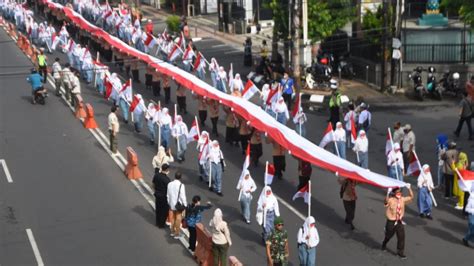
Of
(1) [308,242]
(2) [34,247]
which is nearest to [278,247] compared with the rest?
(1) [308,242]

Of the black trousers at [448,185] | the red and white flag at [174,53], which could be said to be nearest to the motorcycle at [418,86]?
the red and white flag at [174,53]

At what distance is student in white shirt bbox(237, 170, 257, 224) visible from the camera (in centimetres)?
2016

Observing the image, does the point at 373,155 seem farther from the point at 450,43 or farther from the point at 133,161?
the point at 450,43

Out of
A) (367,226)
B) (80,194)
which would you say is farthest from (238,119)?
(367,226)

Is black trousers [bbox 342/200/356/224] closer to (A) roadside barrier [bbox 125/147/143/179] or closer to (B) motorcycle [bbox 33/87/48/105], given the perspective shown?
(A) roadside barrier [bbox 125/147/143/179]

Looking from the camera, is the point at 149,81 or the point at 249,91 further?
the point at 149,81

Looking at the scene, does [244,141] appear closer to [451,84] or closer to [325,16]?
[451,84]

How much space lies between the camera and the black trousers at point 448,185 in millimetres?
21969

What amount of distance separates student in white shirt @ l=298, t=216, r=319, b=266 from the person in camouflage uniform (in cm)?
40

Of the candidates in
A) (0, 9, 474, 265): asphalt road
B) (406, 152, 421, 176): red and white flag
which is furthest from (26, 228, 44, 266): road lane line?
(406, 152, 421, 176): red and white flag

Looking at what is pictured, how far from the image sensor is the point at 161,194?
65.7ft

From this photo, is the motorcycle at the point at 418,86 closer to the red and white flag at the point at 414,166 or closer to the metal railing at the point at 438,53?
the metal railing at the point at 438,53

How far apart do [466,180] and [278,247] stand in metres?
5.13

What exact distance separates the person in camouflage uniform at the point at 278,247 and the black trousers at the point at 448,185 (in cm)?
669
